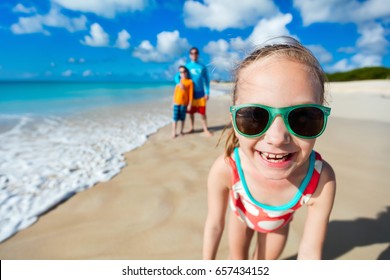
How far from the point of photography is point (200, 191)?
2.96m

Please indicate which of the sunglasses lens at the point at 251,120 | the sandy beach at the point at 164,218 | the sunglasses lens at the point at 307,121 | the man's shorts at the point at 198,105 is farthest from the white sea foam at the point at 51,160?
the sunglasses lens at the point at 307,121

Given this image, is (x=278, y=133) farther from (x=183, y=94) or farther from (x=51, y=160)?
(x=183, y=94)

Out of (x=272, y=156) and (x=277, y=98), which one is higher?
(x=277, y=98)

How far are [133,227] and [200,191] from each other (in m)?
0.90

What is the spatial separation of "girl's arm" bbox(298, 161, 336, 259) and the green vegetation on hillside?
37.0m

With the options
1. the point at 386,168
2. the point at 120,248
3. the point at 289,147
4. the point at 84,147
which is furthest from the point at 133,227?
the point at 386,168

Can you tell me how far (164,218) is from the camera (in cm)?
246

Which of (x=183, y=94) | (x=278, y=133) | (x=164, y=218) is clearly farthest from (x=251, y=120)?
(x=183, y=94)

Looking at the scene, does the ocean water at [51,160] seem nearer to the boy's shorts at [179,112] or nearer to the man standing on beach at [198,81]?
the boy's shorts at [179,112]

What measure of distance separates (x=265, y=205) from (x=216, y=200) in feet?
0.96

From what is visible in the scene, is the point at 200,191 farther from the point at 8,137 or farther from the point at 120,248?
the point at 8,137

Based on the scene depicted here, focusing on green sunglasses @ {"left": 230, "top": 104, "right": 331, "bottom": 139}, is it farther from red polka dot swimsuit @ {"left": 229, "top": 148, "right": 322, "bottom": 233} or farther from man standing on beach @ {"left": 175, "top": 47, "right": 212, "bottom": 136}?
man standing on beach @ {"left": 175, "top": 47, "right": 212, "bottom": 136}

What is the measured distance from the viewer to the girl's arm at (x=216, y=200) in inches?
60.0

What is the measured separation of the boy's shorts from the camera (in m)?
6.12
